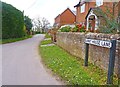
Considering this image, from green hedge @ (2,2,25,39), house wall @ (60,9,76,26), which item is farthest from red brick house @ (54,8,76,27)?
green hedge @ (2,2,25,39)

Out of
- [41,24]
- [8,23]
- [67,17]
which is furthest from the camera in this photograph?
[41,24]

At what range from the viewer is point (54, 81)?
6.85 metres

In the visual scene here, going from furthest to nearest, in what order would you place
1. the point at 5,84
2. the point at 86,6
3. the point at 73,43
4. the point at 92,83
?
1. the point at 86,6
2. the point at 73,43
3. the point at 5,84
4. the point at 92,83

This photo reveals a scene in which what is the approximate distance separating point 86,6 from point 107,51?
25224 mm

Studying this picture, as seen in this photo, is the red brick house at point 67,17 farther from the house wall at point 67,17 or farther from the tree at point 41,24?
the tree at point 41,24

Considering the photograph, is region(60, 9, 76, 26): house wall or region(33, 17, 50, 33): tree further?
region(33, 17, 50, 33): tree

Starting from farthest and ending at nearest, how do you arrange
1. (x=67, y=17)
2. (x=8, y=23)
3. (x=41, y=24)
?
1. (x=41, y=24)
2. (x=67, y=17)
3. (x=8, y=23)

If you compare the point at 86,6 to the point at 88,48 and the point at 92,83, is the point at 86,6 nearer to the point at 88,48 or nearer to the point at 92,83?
the point at 88,48

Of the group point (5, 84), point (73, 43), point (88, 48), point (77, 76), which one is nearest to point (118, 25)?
point (88, 48)

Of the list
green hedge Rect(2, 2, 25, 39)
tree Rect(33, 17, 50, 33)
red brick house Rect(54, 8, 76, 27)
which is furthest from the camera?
tree Rect(33, 17, 50, 33)

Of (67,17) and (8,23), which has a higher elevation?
(67,17)

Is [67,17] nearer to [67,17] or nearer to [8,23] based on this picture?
[67,17]

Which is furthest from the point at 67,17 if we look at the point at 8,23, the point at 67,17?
the point at 8,23

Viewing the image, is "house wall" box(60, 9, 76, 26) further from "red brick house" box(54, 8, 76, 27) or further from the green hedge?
the green hedge
